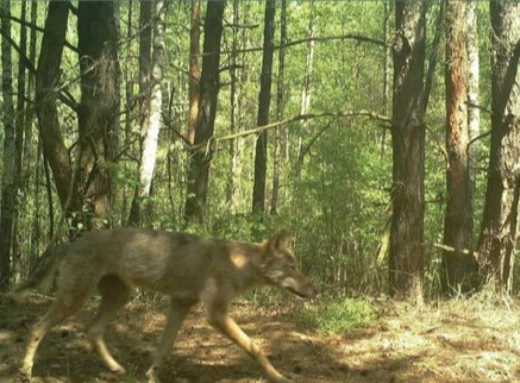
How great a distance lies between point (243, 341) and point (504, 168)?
6091 millimetres

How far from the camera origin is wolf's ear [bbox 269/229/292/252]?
7.31 meters

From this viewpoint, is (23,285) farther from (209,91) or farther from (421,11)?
(209,91)

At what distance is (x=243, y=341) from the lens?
6605mm

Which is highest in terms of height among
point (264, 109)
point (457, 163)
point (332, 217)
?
point (264, 109)

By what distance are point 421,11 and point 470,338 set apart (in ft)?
17.3

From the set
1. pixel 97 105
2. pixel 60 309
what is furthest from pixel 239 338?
pixel 97 105

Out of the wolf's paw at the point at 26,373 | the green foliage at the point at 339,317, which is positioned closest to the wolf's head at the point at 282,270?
the green foliage at the point at 339,317

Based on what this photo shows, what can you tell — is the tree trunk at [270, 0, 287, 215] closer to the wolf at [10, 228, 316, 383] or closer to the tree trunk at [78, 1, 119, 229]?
the tree trunk at [78, 1, 119, 229]

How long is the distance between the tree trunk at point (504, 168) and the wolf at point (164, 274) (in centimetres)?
482

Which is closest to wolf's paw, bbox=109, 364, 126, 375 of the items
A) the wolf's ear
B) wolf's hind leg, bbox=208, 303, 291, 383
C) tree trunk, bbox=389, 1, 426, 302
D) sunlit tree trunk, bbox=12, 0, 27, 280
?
wolf's hind leg, bbox=208, 303, 291, 383

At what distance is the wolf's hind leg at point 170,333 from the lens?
22.2ft

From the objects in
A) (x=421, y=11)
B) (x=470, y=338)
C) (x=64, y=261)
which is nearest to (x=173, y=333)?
(x=64, y=261)

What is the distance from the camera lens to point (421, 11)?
1032 cm

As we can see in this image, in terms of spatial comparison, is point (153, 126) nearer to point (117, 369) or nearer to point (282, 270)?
point (282, 270)
